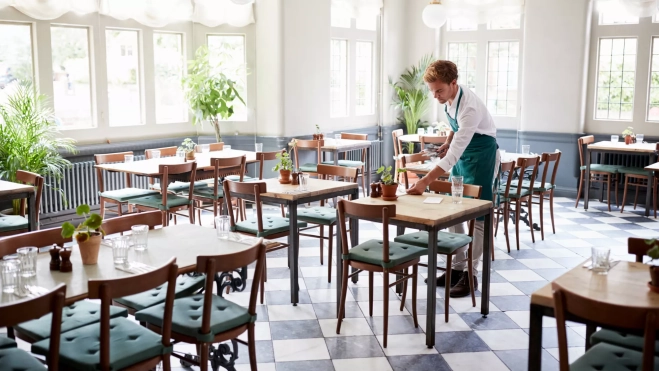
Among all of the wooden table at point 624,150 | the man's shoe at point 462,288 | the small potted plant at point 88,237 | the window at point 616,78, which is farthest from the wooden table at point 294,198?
the window at point 616,78

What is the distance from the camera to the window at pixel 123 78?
25.5 feet

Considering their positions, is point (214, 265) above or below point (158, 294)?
above

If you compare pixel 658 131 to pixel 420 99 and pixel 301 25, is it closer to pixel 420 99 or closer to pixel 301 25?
pixel 420 99

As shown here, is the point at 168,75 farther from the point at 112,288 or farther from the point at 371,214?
the point at 112,288

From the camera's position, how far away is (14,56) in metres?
6.82

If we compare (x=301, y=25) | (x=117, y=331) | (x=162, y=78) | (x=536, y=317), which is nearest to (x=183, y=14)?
(x=162, y=78)

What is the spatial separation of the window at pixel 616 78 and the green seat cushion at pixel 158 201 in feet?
19.6

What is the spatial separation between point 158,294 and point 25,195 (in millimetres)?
2025

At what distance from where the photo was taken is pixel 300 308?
484 cm

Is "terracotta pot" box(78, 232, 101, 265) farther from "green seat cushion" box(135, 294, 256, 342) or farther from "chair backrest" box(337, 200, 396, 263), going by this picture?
"chair backrest" box(337, 200, 396, 263)

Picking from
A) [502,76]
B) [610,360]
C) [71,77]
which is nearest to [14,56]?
[71,77]

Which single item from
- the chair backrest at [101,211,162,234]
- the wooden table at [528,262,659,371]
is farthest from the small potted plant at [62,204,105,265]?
the wooden table at [528,262,659,371]

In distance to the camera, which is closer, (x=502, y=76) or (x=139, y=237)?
(x=139, y=237)

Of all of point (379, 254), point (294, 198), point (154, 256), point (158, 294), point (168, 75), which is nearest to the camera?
point (154, 256)
